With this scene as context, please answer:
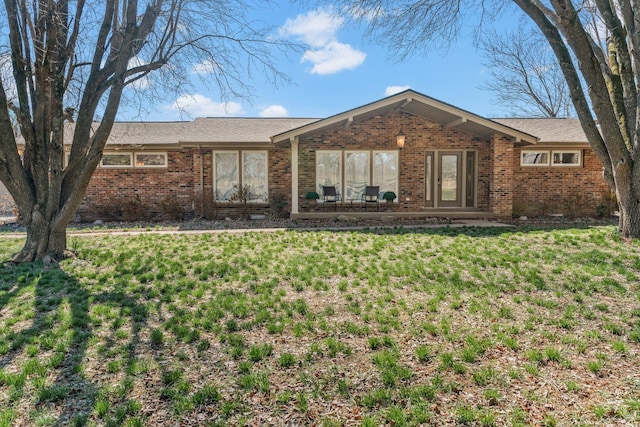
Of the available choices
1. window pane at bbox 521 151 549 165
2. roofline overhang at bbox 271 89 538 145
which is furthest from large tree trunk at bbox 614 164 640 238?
window pane at bbox 521 151 549 165

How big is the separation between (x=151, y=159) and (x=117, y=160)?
1.16 m

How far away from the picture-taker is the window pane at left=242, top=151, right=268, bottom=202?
13352 millimetres

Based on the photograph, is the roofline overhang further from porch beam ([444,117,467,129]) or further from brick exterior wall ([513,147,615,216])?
brick exterior wall ([513,147,615,216])

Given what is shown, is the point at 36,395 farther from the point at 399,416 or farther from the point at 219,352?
the point at 399,416

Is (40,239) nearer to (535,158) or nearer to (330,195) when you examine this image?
(330,195)

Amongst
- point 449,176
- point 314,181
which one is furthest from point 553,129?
point 314,181

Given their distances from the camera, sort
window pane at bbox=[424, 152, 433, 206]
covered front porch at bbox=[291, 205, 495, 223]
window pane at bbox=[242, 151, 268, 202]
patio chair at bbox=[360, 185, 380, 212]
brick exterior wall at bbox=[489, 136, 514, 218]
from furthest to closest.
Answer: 1. window pane at bbox=[424, 152, 433, 206]
2. window pane at bbox=[242, 151, 268, 202]
3. patio chair at bbox=[360, 185, 380, 212]
4. brick exterior wall at bbox=[489, 136, 514, 218]
5. covered front porch at bbox=[291, 205, 495, 223]

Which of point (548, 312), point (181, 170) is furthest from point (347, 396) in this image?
point (181, 170)

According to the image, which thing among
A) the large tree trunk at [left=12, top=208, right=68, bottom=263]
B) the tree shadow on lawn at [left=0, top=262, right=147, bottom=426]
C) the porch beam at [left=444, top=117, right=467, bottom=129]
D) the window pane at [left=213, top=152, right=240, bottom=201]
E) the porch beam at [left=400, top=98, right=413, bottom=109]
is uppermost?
the porch beam at [left=400, top=98, right=413, bottom=109]

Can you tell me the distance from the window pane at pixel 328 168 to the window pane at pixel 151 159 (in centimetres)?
542

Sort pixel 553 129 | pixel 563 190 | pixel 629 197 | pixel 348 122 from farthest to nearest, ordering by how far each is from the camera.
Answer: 1. pixel 553 129
2. pixel 563 190
3. pixel 348 122
4. pixel 629 197

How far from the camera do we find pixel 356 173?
13227 millimetres

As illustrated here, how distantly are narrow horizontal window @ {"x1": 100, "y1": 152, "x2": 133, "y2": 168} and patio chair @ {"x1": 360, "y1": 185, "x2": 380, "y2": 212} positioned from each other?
8.20m

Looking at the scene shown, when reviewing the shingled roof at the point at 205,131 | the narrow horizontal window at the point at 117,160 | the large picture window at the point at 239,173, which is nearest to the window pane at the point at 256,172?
the large picture window at the point at 239,173
